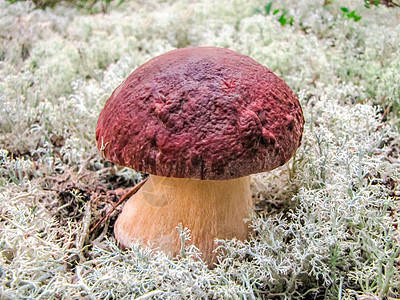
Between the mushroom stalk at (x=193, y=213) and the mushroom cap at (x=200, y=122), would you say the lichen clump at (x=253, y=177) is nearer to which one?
the mushroom stalk at (x=193, y=213)

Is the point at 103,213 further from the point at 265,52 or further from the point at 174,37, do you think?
the point at 174,37

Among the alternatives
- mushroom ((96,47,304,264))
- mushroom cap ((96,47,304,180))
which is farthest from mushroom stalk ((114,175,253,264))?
mushroom cap ((96,47,304,180))

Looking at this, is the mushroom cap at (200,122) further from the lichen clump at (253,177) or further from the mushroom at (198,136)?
the lichen clump at (253,177)

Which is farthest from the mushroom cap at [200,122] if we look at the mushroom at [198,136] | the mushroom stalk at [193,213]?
the mushroom stalk at [193,213]

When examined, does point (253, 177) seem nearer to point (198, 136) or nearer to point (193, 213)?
point (193, 213)

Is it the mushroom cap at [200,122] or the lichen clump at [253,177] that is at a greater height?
the mushroom cap at [200,122]

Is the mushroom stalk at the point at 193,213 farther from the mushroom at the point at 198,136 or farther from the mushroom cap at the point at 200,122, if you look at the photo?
the mushroom cap at the point at 200,122

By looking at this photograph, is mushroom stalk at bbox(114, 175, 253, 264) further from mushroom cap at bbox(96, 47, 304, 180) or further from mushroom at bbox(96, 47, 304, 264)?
mushroom cap at bbox(96, 47, 304, 180)

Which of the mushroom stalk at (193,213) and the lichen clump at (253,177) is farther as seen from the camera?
the mushroom stalk at (193,213)

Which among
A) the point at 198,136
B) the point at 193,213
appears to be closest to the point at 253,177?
the point at 193,213
